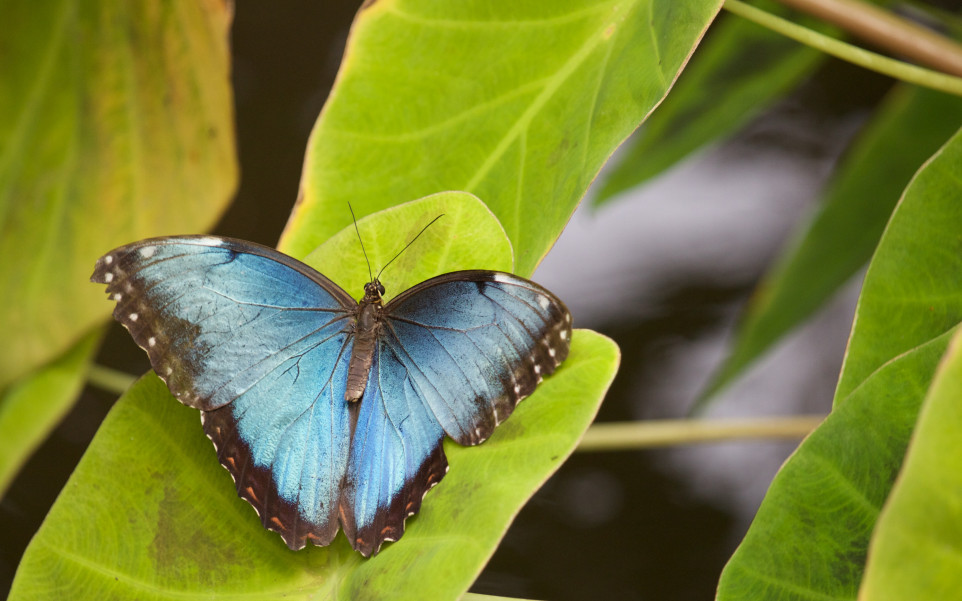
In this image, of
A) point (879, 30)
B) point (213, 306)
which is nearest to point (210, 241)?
point (213, 306)

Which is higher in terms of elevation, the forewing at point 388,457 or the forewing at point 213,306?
the forewing at point 213,306

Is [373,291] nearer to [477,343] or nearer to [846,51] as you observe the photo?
[477,343]

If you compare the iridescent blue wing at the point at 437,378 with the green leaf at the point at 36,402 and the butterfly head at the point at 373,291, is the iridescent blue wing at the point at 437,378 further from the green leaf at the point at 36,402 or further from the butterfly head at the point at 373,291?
the green leaf at the point at 36,402

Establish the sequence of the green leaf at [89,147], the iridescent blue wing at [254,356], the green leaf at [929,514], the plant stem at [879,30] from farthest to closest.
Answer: the green leaf at [89,147]
the plant stem at [879,30]
the iridescent blue wing at [254,356]
the green leaf at [929,514]

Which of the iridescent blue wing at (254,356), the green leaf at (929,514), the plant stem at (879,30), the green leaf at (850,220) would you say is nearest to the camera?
the green leaf at (929,514)

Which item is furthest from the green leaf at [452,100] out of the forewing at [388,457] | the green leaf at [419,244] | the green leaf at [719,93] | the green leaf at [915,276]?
the green leaf at [719,93]
